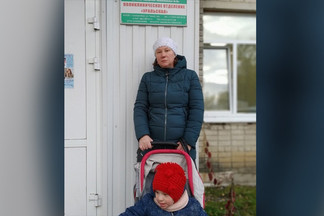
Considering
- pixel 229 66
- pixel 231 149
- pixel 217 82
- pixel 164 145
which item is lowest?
pixel 231 149

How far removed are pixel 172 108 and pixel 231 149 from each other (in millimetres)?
3748

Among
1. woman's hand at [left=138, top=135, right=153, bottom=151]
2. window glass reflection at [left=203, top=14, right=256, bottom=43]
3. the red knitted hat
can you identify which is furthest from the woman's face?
window glass reflection at [left=203, top=14, right=256, bottom=43]

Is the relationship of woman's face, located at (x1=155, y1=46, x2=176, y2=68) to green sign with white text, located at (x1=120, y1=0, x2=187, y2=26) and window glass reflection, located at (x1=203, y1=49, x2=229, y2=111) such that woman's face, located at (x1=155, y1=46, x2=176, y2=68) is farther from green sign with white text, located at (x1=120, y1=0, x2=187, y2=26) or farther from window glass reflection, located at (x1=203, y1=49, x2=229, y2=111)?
window glass reflection, located at (x1=203, y1=49, x2=229, y2=111)

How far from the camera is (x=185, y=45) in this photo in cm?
368

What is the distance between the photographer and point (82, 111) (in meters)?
3.57

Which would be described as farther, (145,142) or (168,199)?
(145,142)

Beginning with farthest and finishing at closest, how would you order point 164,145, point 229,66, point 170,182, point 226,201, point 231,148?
point 229,66 < point 231,148 < point 226,201 < point 164,145 < point 170,182

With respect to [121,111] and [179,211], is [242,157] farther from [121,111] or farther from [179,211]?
[179,211]

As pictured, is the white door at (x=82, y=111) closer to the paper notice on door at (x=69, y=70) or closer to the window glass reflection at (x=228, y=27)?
the paper notice on door at (x=69, y=70)

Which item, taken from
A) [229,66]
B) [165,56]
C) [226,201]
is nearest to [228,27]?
[229,66]

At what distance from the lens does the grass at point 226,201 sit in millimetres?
5314

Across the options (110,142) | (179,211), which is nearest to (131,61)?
(110,142)

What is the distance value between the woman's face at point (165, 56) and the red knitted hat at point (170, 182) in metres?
0.98

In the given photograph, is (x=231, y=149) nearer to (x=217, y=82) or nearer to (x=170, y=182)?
(x=217, y=82)
